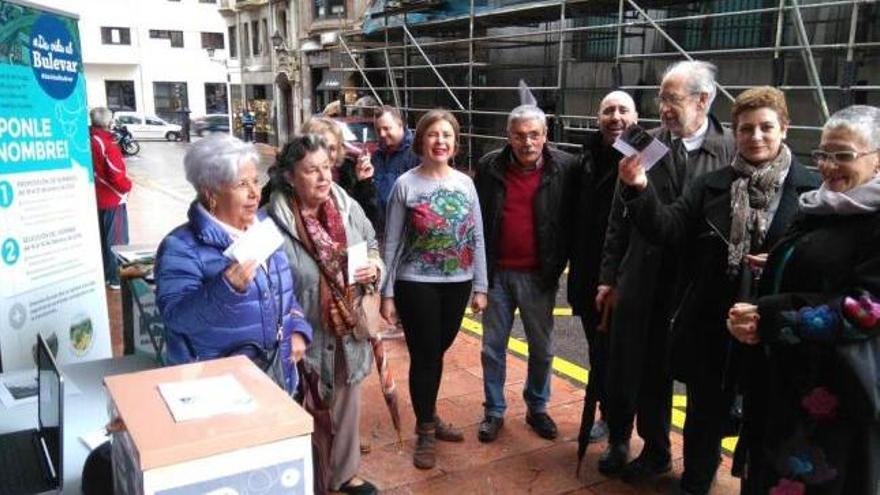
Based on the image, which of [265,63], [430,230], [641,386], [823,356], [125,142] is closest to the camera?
[823,356]

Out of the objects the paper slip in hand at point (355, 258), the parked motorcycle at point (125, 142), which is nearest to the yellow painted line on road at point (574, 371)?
the paper slip in hand at point (355, 258)

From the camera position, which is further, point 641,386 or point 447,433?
point 447,433

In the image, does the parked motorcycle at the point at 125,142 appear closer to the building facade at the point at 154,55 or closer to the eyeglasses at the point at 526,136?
the building facade at the point at 154,55

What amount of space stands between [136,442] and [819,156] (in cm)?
209

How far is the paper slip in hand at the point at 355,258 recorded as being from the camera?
2.74 meters

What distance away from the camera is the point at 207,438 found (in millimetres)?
1412

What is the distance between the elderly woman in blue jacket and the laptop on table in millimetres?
354

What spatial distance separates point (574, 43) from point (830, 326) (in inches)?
461

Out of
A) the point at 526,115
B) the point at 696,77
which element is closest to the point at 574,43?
the point at 526,115

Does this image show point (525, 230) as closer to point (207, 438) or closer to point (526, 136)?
point (526, 136)

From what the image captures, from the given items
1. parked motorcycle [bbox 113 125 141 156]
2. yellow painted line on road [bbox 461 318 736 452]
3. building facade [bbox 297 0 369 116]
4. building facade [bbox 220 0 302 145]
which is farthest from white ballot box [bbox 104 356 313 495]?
building facade [bbox 220 0 302 145]

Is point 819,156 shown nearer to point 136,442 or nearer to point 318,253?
point 318,253

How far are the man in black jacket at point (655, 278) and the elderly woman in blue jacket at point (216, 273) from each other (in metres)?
1.52

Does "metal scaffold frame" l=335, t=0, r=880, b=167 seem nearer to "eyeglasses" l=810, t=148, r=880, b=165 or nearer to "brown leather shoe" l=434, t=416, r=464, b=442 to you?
"eyeglasses" l=810, t=148, r=880, b=165
